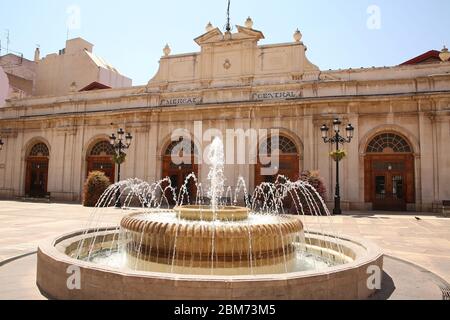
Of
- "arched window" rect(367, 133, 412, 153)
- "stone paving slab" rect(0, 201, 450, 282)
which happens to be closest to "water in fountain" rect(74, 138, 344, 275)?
"stone paving slab" rect(0, 201, 450, 282)

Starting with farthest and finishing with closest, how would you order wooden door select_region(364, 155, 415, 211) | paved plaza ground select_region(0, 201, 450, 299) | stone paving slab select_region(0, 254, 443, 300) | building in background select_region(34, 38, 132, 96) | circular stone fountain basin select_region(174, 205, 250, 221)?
building in background select_region(34, 38, 132, 96) < wooden door select_region(364, 155, 415, 211) < circular stone fountain basin select_region(174, 205, 250, 221) < paved plaza ground select_region(0, 201, 450, 299) < stone paving slab select_region(0, 254, 443, 300)

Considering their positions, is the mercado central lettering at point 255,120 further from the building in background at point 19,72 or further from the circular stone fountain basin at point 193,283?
the circular stone fountain basin at point 193,283

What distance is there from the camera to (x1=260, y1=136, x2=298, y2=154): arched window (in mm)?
21789

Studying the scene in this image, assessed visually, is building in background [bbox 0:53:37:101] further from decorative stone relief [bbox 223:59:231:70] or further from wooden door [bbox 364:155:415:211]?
wooden door [bbox 364:155:415:211]

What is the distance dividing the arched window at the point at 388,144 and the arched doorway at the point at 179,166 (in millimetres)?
11460

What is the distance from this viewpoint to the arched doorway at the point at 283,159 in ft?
70.7

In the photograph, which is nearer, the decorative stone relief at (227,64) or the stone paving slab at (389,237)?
the stone paving slab at (389,237)

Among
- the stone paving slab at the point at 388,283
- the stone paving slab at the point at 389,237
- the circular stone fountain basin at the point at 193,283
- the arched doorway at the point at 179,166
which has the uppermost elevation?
the arched doorway at the point at 179,166

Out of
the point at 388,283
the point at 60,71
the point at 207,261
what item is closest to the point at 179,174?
the point at 207,261

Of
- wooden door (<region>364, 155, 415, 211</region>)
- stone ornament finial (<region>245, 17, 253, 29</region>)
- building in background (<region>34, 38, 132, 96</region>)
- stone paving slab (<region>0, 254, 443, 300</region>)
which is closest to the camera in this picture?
stone paving slab (<region>0, 254, 443, 300</region>)

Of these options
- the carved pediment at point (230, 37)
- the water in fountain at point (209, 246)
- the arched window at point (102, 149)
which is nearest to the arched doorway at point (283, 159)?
the carved pediment at point (230, 37)

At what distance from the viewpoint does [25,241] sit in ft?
27.8

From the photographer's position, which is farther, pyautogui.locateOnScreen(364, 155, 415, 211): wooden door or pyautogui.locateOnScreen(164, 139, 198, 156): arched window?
pyautogui.locateOnScreen(164, 139, 198, 156): arched window
